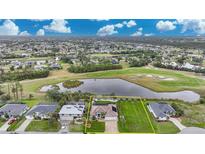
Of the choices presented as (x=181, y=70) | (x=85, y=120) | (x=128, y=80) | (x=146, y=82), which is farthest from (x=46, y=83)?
(x=181, y=70)

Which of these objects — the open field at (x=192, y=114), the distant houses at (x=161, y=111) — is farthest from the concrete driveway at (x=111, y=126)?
the open field at (x=192, y=114)

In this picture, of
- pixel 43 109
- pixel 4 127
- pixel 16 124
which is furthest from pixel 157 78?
pixel 4 127

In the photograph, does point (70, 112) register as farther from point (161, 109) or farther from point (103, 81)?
point (161, 109)

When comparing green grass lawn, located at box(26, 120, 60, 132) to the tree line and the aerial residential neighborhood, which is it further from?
the tree line

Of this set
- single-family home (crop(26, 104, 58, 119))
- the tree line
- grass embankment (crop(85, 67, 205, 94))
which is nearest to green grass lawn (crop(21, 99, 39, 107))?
single-family home (crop(26, 104, 58, 119))
